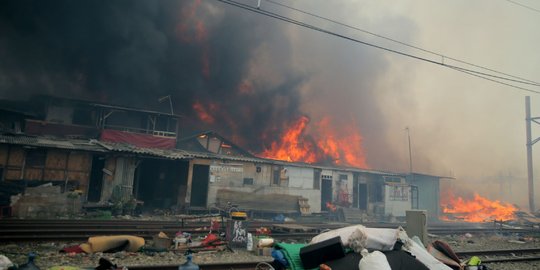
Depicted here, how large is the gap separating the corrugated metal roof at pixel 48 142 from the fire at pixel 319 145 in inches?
750

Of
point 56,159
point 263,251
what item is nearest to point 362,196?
point 263,251

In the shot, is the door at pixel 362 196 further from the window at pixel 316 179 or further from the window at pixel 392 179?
the window at pixel 316 179

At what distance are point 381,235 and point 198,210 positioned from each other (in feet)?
58.3

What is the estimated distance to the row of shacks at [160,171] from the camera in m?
19.0

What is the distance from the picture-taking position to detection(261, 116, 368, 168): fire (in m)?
35.9

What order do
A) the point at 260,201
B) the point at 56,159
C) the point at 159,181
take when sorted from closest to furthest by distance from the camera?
the point at 56,159
the point at 159,181
the point at 260,201

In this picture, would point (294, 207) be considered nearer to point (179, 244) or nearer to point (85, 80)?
point (179, 244)

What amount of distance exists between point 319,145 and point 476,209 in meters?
20.6

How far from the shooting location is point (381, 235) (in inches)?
247

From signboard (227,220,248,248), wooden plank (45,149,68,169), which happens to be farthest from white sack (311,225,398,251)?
wooden plank (45,149,68,169)

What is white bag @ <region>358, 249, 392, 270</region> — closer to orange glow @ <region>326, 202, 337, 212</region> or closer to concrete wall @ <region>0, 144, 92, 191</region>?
concrete wall @ <region>0, 144, 92, 191</region>

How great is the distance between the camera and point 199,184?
23.7 metres

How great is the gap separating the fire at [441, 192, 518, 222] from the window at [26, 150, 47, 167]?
36.3m

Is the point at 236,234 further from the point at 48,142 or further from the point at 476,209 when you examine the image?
the point at 476,209
